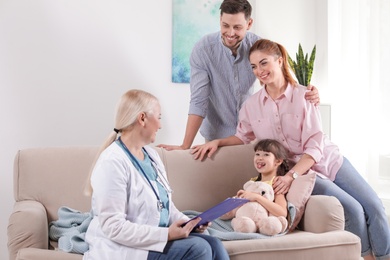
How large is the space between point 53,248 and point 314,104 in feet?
4.80

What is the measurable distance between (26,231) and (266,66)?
54.3 inches

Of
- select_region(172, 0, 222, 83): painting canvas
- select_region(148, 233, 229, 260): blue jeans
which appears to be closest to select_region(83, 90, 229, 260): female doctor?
select_region(148, 233, 229, 260): blue jeans

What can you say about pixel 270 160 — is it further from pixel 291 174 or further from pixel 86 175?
pixel 86 175

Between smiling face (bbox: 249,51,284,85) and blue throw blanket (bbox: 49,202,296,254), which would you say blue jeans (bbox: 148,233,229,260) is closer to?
blue throw blanket (bbox: 49,202,296,254)

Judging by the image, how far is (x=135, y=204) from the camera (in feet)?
8.10

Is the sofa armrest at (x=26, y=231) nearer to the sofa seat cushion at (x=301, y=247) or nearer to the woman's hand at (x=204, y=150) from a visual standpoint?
the sofa seat cushion at (x=301, y=247)

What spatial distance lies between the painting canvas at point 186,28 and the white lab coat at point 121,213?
2116 millimetres

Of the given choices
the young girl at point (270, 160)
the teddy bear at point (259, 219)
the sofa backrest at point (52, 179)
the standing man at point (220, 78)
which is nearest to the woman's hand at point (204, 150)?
the standing man at point (220, 78)

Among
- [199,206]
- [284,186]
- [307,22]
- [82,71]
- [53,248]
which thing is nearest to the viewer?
[53,248]

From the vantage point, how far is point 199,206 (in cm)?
333

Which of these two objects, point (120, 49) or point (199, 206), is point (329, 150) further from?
point (120, 49)

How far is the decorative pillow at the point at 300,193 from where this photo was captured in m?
3.07

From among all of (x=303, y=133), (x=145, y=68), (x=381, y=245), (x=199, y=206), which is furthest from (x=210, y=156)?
(x=145, y=68)

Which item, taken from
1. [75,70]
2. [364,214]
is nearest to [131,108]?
[364,214]
